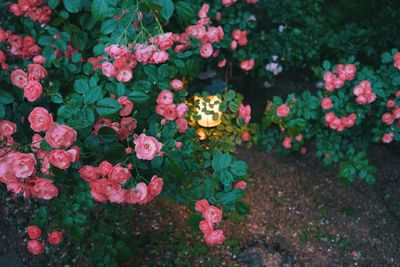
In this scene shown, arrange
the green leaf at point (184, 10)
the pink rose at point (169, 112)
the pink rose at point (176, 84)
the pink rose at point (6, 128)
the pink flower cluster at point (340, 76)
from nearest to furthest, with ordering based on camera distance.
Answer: the pink rose at point (6, 128), the pink rose at point (169, 112), the green leaf at point (184, 10), the pink rose at point (176, 84), the pink flower cluster at point (340, 76)

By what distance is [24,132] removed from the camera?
170 cm

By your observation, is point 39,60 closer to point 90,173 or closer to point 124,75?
point 124,75

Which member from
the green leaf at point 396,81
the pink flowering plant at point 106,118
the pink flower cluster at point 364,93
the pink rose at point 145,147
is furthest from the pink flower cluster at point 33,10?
the green leaf at point 396,81

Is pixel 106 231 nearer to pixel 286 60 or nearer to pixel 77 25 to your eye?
pixel 77 25

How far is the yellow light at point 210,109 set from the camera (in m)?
2.09

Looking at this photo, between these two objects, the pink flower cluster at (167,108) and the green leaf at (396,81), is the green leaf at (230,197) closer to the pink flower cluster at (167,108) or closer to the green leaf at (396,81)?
the pink flower cluster at (167,108)

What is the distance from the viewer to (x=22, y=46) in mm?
1913

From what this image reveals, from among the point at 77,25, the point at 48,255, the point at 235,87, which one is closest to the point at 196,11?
the point at 77,25

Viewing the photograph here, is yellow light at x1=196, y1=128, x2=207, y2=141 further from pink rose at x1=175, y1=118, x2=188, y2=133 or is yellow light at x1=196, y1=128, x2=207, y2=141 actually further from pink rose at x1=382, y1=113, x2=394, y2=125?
pink rose at x1=382, y1=113, x2=394, y2=125

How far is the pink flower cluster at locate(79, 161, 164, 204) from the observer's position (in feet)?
4.43

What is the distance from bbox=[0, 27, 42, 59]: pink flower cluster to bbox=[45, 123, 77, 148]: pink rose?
791 millimetres

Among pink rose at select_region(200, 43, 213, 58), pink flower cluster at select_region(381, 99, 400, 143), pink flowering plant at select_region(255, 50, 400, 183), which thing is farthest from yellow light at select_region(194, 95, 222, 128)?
pink flower cluster at select_region(381, 99, 400, 143)

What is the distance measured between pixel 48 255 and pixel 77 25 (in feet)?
4.00

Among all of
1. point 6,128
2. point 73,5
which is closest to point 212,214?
point 6,128
